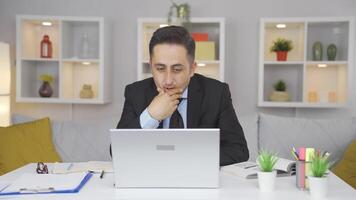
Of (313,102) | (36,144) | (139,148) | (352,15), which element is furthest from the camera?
(352,15)

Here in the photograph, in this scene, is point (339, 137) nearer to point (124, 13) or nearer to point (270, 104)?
point (270, 104)

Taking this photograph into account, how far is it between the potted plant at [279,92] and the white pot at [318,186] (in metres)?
2.27

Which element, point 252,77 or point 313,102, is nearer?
point 313,102

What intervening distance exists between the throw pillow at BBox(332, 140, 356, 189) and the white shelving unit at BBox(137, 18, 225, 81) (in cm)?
113

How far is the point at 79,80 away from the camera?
370 centimetres

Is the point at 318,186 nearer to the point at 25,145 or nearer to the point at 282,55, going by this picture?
the point at 25,145

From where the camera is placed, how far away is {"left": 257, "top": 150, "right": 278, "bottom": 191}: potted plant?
121cm

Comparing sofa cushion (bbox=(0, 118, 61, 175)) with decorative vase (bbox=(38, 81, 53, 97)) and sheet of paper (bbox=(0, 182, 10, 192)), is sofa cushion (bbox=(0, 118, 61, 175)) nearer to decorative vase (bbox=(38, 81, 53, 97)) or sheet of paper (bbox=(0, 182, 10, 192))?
decorative vase (bbox=(38, 81, 53, 97))

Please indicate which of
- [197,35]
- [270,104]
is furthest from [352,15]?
[197,35]

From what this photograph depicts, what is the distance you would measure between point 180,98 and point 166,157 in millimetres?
708

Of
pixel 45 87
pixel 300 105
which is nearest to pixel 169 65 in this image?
pixel 300 105

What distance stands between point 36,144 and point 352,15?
2.87 m

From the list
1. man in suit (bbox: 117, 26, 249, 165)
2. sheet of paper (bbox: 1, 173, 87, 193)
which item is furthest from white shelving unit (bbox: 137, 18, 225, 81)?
sheet of paper (bbox: 1, 173, 87, 193)

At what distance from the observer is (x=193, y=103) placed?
1890mm
